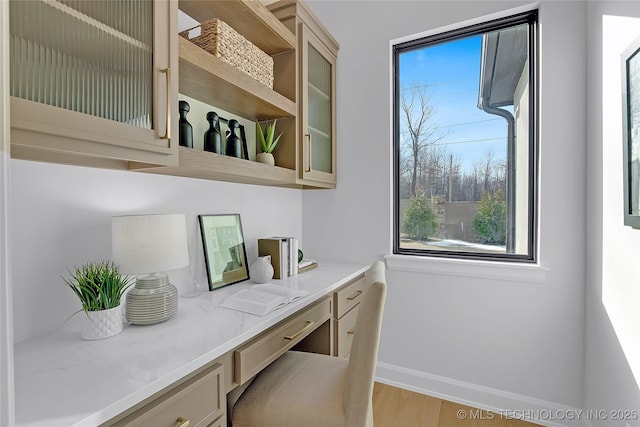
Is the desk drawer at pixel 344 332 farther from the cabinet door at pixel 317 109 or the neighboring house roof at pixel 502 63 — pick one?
the neighboring house roof at pixel 502 63

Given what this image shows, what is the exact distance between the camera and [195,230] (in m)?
1.58

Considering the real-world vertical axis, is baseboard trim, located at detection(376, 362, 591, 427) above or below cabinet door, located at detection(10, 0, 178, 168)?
below

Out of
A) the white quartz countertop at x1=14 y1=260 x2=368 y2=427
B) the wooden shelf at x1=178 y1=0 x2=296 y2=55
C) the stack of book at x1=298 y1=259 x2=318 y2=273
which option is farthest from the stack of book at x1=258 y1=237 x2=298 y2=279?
the wooden shelf at x1=178 y1=0 x2=296 y2=55

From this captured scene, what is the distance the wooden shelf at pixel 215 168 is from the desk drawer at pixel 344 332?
2.82ft

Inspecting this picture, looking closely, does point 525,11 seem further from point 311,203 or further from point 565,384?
point 565,384

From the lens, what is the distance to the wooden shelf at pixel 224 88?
119 centimetres

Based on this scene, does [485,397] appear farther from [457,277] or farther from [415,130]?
[415,130]

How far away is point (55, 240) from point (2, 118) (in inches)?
29.0

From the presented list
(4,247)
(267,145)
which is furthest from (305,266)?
(4,247)

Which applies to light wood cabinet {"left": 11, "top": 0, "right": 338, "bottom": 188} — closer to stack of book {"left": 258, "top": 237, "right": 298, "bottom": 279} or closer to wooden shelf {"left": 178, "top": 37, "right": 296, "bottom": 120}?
wooden shelf {"left": 178, "top": 37, "right": 296, "bottom": 120}

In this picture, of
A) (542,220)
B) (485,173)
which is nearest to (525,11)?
(485,173)

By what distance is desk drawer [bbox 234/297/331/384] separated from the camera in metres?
1.01

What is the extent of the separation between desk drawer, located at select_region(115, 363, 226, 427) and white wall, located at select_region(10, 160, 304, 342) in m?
0.55

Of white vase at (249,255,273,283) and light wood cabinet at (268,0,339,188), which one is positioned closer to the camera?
white vase at (249,255,273,283)
